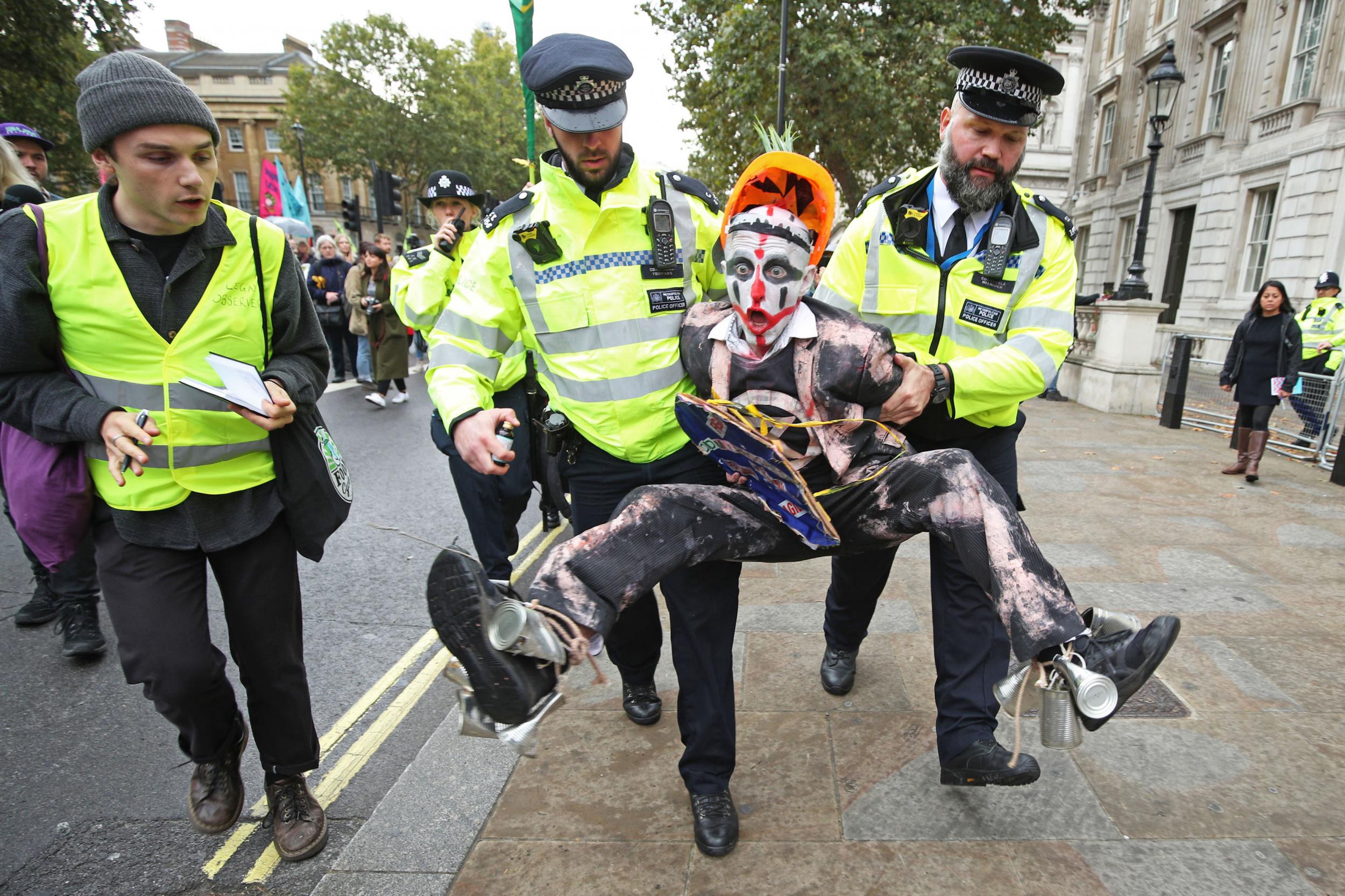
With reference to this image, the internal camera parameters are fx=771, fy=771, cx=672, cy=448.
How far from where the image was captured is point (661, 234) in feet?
7.72

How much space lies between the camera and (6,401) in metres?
2.01

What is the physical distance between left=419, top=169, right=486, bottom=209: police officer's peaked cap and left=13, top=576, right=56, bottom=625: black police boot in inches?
112

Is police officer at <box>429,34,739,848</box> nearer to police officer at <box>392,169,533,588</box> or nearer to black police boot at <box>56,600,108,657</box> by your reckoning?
police officer at <box>392,169,533,588</box>

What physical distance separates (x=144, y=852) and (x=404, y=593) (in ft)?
6.74

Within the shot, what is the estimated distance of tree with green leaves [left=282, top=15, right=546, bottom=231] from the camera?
39969 millimetres

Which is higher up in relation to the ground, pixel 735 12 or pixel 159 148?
pixel 735 12

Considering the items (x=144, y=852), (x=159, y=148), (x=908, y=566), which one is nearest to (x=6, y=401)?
(x=159, y=148)

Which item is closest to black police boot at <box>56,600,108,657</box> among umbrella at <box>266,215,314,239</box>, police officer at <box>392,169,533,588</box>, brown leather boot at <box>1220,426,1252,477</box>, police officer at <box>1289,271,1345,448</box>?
police officer at <box>392,169,533,588</box>

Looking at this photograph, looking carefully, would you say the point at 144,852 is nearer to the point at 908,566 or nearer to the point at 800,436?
the point at 800,436

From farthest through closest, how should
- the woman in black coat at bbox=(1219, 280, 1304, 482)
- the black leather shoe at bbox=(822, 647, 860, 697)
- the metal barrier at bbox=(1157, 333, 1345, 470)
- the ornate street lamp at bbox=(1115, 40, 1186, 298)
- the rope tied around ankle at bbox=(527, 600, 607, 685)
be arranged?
1. the ornate street lamp at bbox=(1115, 40, 1186, 298)
2. the metal barrier at bbox=(1157, 333, 1345, 470)
3. the woman in black coat at bbox=(1219, 280, 1304, 482)
4. the black leather shoe at bbox=(822, 647, 860, 697)
5. the rope tied around ankle at bbox=(527, 600, 607, 685)

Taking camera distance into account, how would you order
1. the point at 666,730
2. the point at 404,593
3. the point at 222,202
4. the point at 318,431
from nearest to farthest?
the point at 318,431 → the point at 222,202 → the point at 666,730 → the point at 404,593

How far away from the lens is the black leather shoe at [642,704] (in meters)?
2.91

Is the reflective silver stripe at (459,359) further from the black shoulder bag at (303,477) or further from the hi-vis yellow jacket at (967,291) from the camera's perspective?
the hi-vis yellow jacket at (967,291)

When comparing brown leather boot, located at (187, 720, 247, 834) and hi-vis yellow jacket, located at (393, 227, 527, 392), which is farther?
hi-vis yellow jacket, located at (393, 227, 527, 392)
